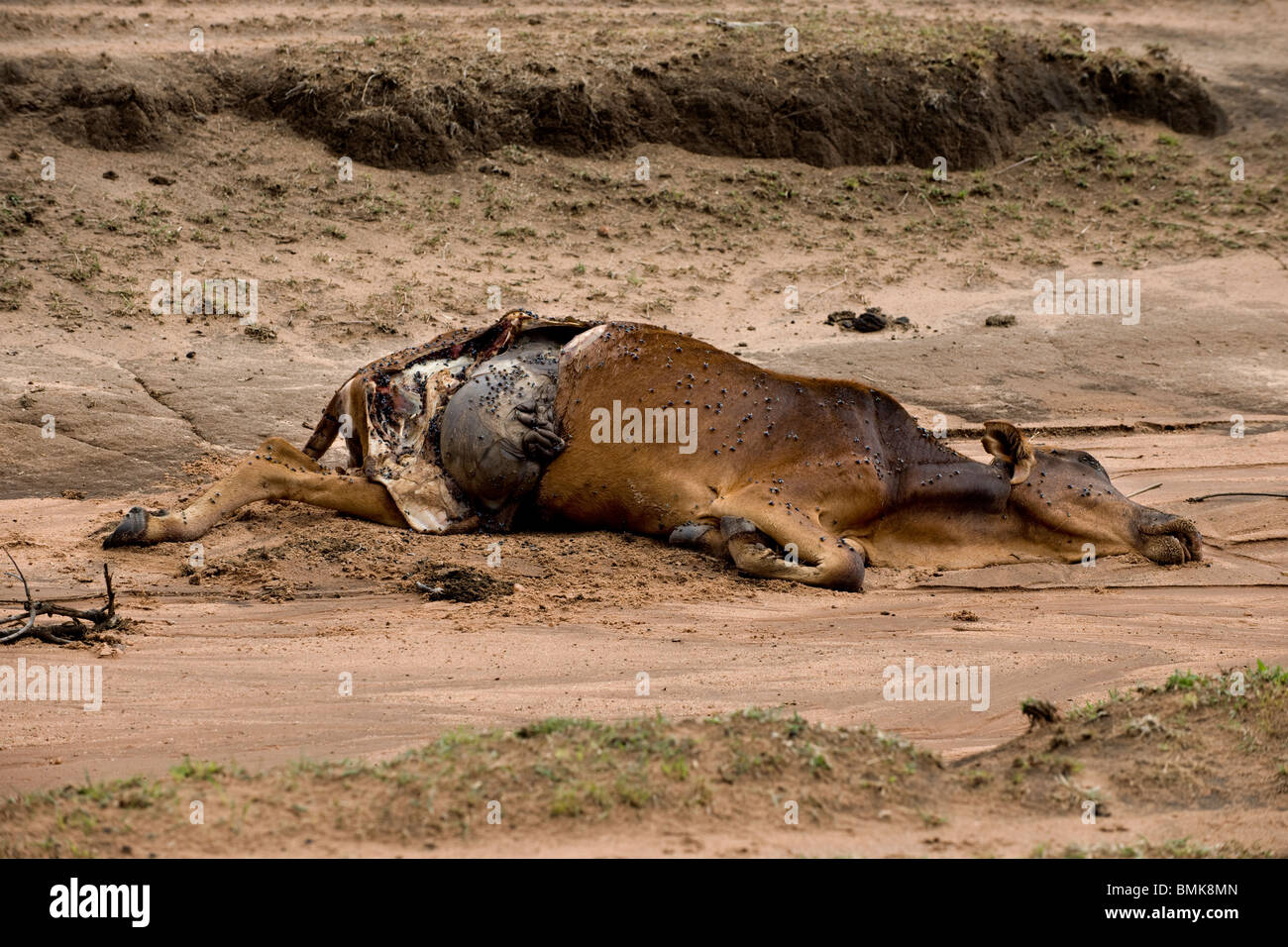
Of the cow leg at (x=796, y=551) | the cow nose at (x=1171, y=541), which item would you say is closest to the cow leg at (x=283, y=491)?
the cow leg at (x=796, y=551)

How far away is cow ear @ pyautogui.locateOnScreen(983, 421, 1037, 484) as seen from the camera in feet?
23.1

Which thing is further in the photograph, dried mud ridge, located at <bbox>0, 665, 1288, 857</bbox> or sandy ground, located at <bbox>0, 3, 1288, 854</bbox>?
sandy ground, located at <bbox>0, 3, 1288, 854</bbox>

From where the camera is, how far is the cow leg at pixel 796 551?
21.7 ft

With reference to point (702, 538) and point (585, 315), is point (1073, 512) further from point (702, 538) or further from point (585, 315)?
point (585, 315)

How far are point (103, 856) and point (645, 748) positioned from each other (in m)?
1.46

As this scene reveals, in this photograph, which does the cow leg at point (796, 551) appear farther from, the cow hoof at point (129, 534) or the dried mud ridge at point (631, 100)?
the dried mud ridge at point (631, 100)

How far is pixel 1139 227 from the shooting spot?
1354 cm

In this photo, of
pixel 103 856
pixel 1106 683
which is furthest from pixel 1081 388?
pixel 103 856

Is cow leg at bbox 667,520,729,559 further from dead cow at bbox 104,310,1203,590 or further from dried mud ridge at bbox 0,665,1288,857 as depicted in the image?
dried mud ridge at bbox 0,665,1288,857

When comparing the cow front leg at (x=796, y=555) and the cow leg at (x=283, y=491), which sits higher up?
the cow leg at (x=283, y=491)

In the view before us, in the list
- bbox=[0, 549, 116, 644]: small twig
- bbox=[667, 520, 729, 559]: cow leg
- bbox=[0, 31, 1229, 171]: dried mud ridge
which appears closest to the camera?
bbox=[0, 549, 116, 644]: small twig

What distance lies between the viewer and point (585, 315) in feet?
35.1

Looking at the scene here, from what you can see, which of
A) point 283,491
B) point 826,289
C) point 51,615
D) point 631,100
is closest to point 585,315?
point 826,289

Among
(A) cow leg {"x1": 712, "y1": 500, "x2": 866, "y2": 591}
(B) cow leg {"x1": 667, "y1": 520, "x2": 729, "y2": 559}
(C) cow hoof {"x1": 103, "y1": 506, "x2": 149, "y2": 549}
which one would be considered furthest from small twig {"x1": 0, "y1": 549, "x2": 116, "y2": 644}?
(A) cow leg {"x1": 712, "y1": 500, "x2": 866, "y2": 591}
